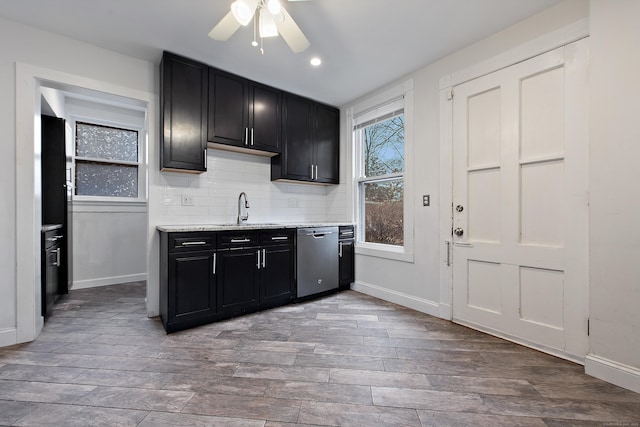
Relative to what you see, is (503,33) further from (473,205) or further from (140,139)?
(140,139)

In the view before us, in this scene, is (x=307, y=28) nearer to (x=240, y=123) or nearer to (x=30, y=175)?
(x=240, y=123)

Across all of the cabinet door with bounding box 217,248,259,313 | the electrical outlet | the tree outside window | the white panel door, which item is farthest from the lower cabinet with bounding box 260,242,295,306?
the white panel door

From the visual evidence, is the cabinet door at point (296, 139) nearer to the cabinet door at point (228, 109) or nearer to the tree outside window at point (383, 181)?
the cabinet door at point (228, 109)

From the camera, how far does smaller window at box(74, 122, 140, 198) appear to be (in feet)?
13.9

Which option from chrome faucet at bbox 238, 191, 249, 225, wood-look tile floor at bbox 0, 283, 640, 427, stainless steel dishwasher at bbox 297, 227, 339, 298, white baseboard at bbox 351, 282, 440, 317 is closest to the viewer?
wood-look tile floor at bbox 0, 283, 640, 427

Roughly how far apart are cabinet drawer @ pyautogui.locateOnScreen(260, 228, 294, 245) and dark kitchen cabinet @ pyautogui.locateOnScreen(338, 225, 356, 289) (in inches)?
31.2

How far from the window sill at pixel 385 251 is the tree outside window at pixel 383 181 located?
83mm

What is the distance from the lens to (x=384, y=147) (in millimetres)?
3762

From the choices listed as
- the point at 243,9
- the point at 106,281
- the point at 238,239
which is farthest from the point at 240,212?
the point at 106,281

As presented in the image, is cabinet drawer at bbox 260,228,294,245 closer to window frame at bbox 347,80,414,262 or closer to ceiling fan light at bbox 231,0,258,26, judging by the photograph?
window frame at bbox 347,80,414,262

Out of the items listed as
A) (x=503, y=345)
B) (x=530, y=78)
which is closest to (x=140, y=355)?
(x=503, y=345)

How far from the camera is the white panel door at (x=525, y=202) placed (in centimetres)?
209

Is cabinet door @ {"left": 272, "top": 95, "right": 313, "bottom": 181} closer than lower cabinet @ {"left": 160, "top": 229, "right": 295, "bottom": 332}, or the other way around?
lower cabinet @ {"left": 160, "top": 229, "right": 295, "bottom": 332}

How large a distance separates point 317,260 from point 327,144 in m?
1.67
